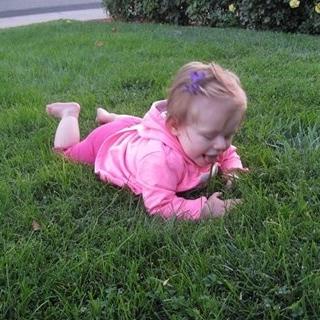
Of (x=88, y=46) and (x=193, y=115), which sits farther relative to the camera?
(x=88, y=46)

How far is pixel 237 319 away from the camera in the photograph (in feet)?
6.19

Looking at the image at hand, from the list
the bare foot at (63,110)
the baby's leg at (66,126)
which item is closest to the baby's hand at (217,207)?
the baby's leg at (66,126)

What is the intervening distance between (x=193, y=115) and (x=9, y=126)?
5.28ft

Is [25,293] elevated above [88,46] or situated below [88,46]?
above

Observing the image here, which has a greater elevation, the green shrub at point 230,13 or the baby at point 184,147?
the baby at point 184,147

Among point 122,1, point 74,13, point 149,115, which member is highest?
point 149,115

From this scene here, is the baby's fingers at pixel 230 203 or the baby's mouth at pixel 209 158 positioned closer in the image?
the baby's fingers at pixel 230 203

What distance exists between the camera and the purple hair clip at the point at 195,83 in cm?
253

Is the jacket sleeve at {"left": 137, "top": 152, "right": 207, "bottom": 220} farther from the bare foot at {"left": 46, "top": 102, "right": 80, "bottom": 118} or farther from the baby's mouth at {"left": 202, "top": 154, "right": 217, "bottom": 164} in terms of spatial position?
the bare foot at {"left": 46, "top": 102, "right": 80, "bottom": 118}

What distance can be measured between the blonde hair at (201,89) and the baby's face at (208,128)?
2cm

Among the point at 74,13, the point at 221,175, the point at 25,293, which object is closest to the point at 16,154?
the point at 221,175

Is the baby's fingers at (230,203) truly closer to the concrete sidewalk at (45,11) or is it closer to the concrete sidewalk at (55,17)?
the concrete sidewalk at (45,11)

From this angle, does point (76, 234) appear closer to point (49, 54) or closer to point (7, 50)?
point (49, 54)

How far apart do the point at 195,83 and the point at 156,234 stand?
0.68 meters
